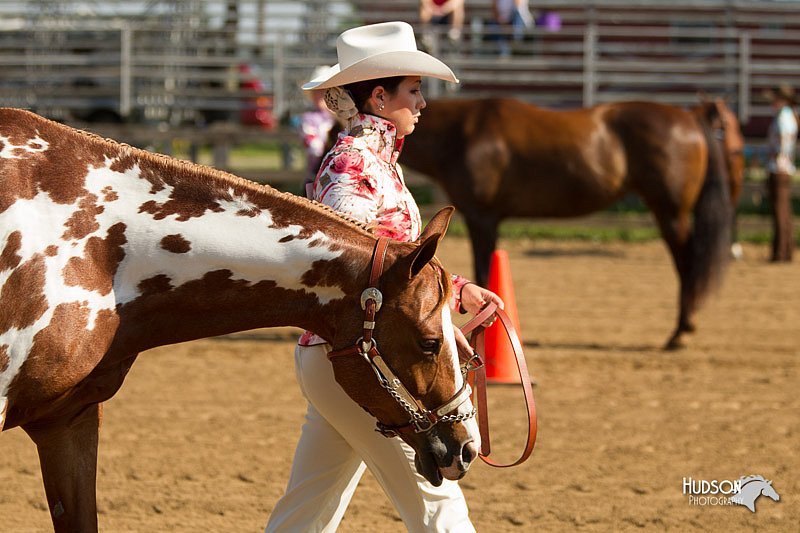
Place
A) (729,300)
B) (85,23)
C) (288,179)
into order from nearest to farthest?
(729,300) < (288,179) < (85,23)

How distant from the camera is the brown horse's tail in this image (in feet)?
28.4

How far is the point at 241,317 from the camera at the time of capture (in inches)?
123

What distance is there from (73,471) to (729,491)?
2917mm

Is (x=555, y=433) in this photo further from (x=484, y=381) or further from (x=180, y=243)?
(x=180, y=243)

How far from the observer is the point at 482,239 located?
905 cm

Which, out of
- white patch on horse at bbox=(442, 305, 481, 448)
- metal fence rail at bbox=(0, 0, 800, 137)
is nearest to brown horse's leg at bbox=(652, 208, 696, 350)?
white patch on horse at bbox=(442, 305, 481, 448)

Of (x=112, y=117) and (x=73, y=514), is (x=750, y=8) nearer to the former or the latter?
(x=112, y=117)

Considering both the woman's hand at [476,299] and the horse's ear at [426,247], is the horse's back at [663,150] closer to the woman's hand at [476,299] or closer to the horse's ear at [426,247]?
the woman's hand at [476,299]

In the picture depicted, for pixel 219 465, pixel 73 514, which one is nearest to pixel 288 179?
pixel 219 465

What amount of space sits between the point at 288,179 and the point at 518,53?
17.8 feet

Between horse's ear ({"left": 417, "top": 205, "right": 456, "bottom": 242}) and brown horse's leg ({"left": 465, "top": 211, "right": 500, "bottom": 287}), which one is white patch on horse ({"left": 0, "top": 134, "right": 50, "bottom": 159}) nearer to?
horse's ear ({"left": 417, "top": 205, "right": 456, "bottom": 242})

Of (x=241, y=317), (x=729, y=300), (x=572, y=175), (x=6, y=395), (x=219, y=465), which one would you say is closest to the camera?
(x=6, y=395)

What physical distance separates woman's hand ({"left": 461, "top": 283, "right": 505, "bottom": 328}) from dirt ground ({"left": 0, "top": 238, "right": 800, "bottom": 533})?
1427 mm

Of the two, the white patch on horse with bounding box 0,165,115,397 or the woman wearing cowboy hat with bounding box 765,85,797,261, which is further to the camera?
the woman wearing cowboy hat with bounding box 765,85,797,261
